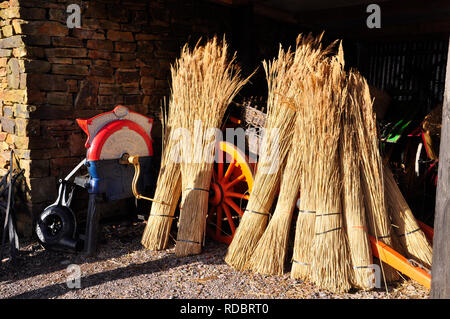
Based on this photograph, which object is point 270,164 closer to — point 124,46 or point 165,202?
point 165,202

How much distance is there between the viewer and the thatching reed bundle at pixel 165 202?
3613mm

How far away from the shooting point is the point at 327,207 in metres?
2.89

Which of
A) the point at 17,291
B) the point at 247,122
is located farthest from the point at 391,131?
the point at 17,291

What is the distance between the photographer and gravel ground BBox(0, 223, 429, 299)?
2822 millimetres

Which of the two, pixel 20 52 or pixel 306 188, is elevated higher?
pixel 20 52

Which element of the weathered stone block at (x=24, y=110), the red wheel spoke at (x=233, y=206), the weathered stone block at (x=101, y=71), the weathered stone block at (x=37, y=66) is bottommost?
the red wheel spoke at (x=233, y=206)

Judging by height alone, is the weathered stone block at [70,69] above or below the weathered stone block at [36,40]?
below

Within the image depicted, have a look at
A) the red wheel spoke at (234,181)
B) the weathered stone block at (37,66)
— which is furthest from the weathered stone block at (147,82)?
the red wheel spoke at (234,181)

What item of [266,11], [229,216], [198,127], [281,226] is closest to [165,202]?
[229,216]

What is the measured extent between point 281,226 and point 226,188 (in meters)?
0.84

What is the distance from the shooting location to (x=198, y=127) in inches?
140

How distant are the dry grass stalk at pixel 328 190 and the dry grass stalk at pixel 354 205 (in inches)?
1.8

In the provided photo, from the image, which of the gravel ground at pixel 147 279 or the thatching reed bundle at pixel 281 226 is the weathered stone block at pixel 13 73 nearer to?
the gravel ground at pixel 147 279

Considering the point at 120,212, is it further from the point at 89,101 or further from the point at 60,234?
the point at 89,101
